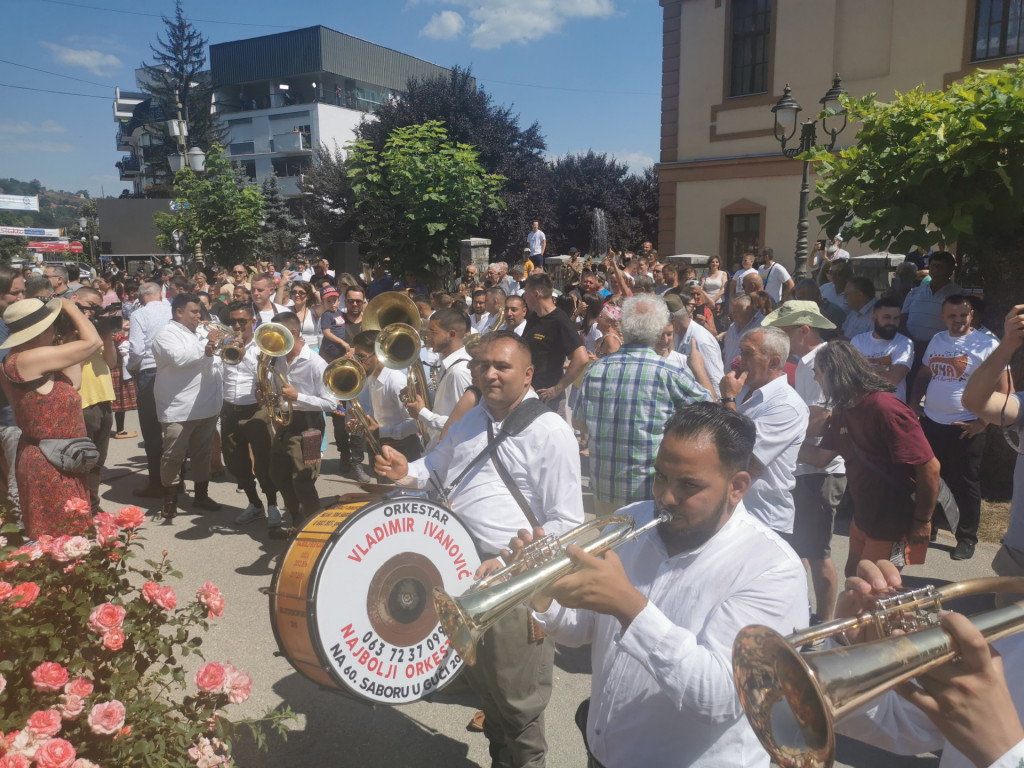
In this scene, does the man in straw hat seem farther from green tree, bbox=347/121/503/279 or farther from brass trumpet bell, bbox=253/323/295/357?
green tree, bbox=347/121/503/279

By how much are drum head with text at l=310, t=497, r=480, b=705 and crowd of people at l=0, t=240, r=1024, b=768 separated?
6.7 inches

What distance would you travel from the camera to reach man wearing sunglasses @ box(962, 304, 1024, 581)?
3.03 metres

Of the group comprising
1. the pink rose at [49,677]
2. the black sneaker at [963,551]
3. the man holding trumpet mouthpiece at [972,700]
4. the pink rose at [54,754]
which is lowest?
the black sneaker at [963,551]

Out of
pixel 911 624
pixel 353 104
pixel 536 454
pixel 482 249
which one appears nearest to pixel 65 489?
pixel 536 454

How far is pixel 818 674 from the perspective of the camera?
132 centimetres

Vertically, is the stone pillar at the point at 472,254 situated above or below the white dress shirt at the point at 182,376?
above

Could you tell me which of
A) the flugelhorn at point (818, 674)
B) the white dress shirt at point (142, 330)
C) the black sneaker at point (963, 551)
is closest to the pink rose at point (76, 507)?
the flugelhorn at point (818, 674)

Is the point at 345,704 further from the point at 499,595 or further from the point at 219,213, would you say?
the point at 219,213

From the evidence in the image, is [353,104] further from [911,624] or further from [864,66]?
[911,624]

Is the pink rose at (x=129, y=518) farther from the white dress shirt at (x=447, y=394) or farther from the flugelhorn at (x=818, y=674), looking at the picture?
the white dress shirt at (x=447, y=394)

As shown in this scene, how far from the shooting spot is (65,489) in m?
4.00

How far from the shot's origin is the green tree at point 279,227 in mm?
42125

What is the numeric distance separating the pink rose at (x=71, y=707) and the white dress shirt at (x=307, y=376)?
3853 mm

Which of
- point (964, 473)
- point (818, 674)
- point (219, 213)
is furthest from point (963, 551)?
point (219, 213)
